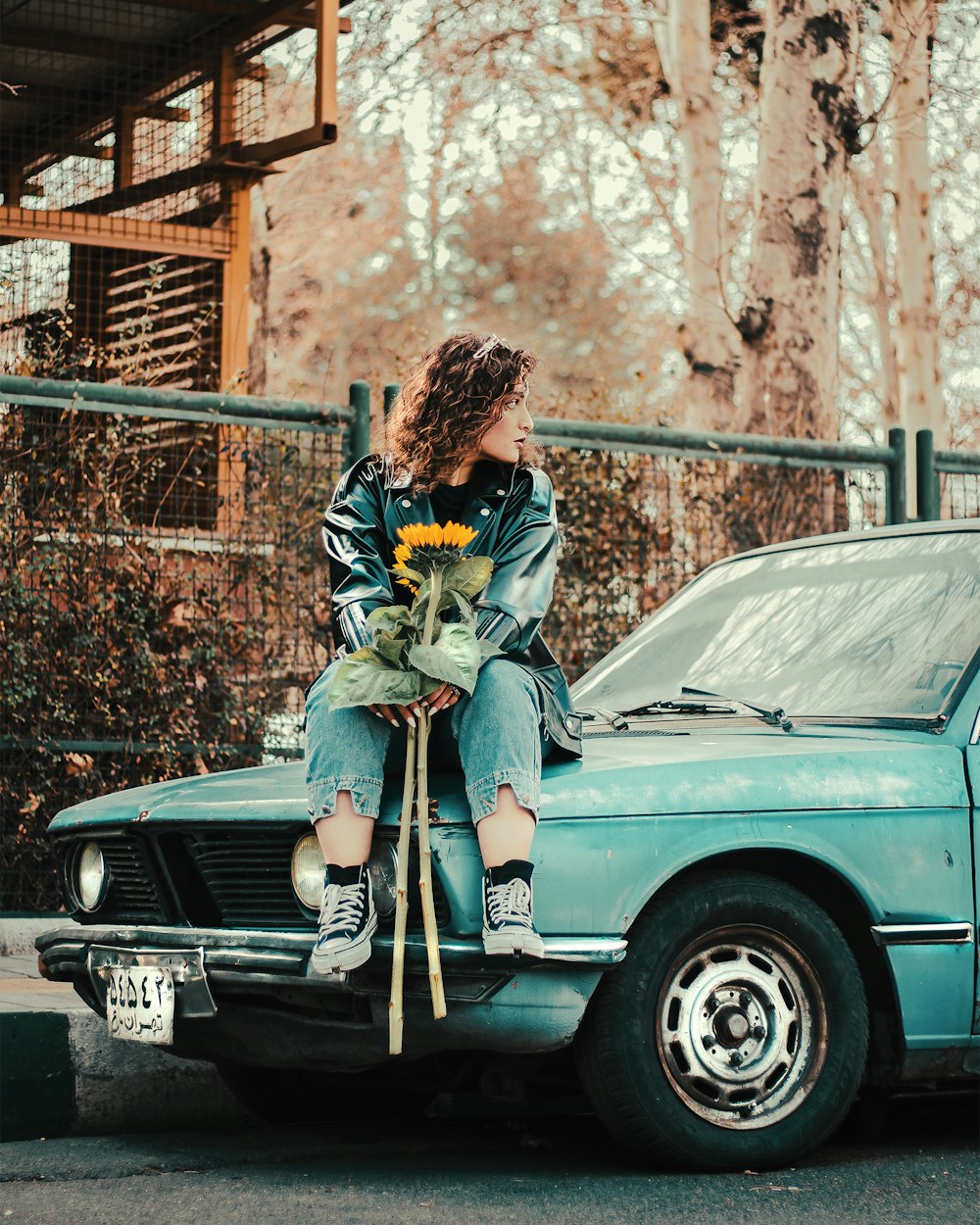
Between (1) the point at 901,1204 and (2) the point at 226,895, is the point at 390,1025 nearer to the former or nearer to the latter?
(2) the point at 226,895

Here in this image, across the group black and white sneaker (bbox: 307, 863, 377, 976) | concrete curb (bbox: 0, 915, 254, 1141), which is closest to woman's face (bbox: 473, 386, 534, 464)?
black and white sneaker (bbox: 307, 863, 377, 976)

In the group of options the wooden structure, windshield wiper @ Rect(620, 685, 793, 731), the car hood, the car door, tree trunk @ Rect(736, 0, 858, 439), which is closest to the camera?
the car hood

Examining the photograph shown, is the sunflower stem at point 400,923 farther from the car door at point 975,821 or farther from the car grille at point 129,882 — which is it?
the car door at point 975,821

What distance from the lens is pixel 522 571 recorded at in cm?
434

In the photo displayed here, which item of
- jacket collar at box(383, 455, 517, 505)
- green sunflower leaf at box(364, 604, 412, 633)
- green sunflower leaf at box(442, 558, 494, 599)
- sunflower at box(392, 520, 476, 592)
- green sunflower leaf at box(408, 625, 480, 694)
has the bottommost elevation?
green sunflower leaf at box(408, 625, 480, 694)

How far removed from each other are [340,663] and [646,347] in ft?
98.5

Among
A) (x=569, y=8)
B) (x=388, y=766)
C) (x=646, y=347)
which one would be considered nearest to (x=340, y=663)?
(x=388, y=766)

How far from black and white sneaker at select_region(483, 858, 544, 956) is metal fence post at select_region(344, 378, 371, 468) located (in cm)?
397

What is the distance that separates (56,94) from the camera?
514 inches

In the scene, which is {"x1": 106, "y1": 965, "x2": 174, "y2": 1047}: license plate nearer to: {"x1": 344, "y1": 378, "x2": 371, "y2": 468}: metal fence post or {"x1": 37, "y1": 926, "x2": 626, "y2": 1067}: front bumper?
{"x1": 37, "y1": 926, "x2": 626, "y2": 1067}: front bumper

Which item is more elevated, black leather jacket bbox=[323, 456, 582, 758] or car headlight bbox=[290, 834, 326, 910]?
black leather jacket bbox=[323, 456, 582, 758]

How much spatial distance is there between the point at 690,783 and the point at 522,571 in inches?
25.8

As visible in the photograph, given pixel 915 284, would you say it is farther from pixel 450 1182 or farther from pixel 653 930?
pixel 450 1182

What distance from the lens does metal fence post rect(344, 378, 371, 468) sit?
7551mm
